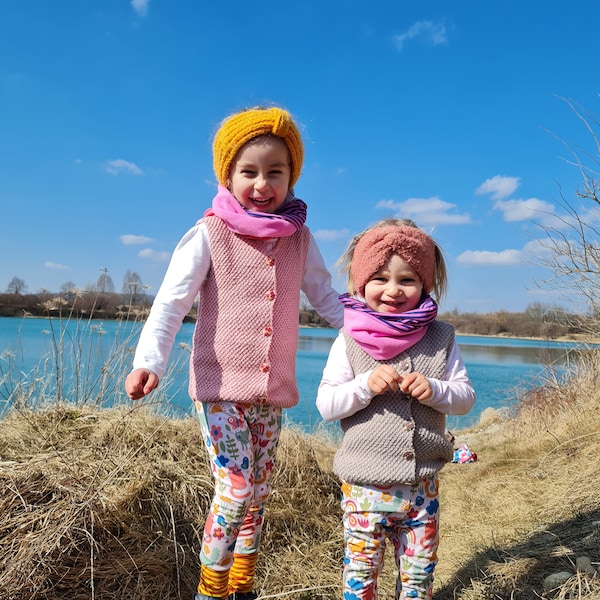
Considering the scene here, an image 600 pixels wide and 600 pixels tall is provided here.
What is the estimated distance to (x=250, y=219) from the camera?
1.88m

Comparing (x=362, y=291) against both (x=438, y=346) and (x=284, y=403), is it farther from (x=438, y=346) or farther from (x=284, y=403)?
(x=284, y=403)

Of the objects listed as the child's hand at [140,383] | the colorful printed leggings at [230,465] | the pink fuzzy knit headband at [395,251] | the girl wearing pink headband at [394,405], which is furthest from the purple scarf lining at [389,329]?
the child's hand at [140,383]

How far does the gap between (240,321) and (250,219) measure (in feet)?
1.16

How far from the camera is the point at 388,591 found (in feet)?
7.49

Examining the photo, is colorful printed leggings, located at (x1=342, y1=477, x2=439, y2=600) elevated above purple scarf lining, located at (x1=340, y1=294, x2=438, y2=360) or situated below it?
below

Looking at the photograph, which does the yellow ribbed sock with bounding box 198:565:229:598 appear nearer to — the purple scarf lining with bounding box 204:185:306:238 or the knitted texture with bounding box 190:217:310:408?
the knitted texture with bounding box 190:217:310:408

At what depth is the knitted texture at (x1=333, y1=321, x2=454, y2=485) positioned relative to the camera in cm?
163

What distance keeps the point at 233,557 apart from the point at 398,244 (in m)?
1.22

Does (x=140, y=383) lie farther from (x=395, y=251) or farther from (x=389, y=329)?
(x=395, y=251)

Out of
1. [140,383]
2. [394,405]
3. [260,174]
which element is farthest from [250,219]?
[394,405]

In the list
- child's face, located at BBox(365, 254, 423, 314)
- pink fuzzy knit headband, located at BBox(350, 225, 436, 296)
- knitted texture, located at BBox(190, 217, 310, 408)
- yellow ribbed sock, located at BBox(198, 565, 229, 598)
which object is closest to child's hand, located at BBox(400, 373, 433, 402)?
child's face, located at BBox(365, 254, 423, 314)

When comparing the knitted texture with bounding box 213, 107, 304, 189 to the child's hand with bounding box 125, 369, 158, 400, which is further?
the knitted texture with bounding box 213, 107, 304, 189

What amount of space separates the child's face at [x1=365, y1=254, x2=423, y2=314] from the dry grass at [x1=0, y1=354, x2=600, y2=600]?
103 cm

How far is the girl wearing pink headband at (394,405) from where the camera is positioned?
163cm
